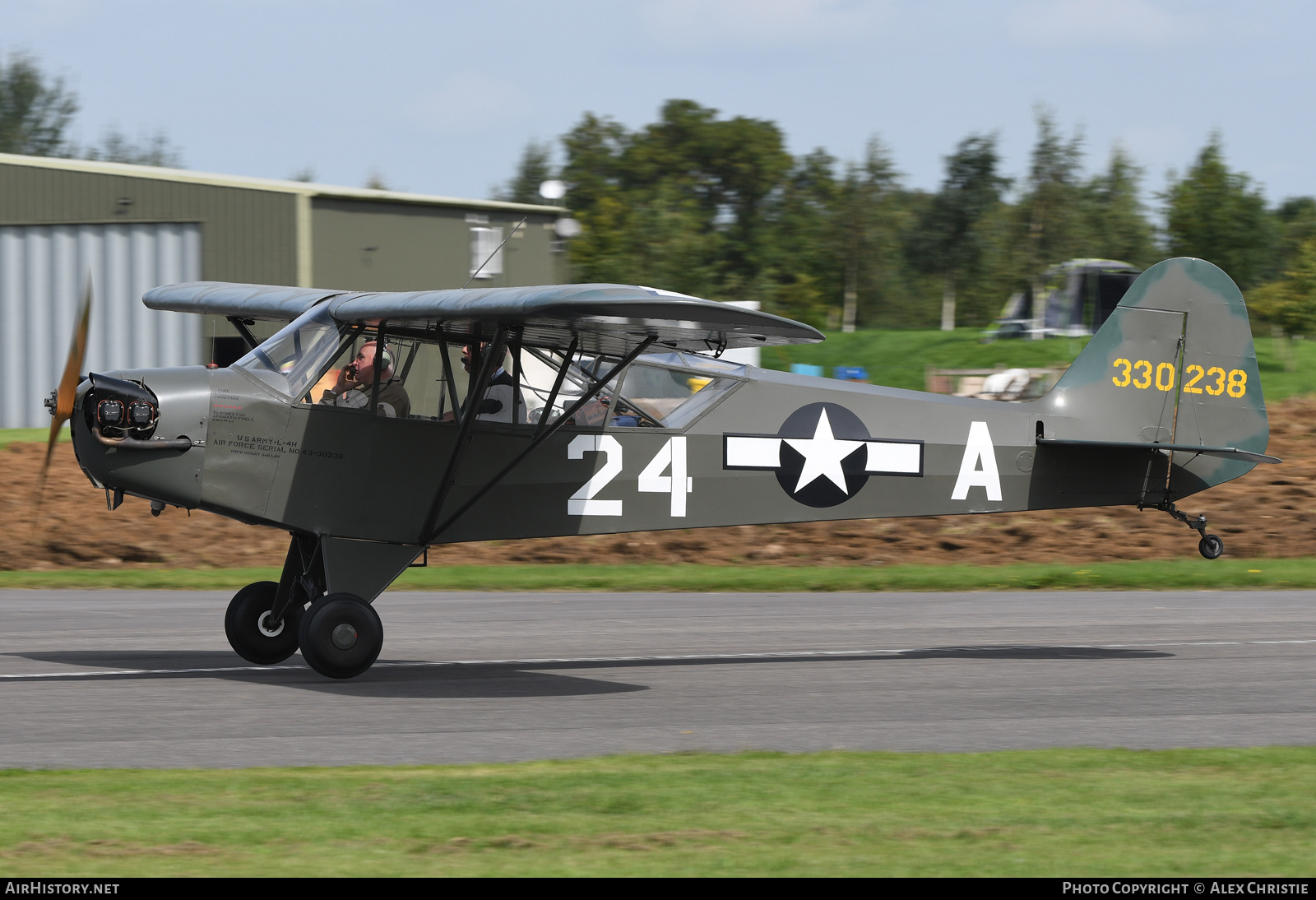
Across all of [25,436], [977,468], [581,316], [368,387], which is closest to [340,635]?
[368,387]

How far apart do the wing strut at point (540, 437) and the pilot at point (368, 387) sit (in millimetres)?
604

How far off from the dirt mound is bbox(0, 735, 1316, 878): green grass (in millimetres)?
12481

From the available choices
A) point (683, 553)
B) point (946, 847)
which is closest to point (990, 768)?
point (946, 847)

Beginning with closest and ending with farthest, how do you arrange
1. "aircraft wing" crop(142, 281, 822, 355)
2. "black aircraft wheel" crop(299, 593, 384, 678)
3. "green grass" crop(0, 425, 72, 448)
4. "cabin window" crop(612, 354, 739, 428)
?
"aircraft wing" crop(142, 281, 822, 355) → "black aircraft wheel" crop(299, 593, 384, 678) → "cabin window" crop(612, 354, 739, 428) → "green grass" crop(0, 425, 72, 448)

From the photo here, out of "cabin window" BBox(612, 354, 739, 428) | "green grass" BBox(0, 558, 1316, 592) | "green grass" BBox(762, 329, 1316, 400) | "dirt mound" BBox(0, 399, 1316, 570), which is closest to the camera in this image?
"cabin window" BBox(612, 354, 739, 428)

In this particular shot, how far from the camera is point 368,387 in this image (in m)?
9.58

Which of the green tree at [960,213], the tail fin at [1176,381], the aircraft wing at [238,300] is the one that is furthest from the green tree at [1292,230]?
the aircraft wing at [238,300]

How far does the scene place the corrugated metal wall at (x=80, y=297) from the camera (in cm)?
2820

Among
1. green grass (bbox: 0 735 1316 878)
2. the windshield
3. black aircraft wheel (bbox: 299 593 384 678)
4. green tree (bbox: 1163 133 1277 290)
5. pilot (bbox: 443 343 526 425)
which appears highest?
green tree (bbox: 1163 133 1277 290)

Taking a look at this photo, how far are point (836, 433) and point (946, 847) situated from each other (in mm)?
5528

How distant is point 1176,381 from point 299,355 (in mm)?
7153

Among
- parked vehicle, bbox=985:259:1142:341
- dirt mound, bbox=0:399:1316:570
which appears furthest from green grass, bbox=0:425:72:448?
parked vehicle, bbox=985:259:1142:341

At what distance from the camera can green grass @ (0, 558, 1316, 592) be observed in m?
16.6

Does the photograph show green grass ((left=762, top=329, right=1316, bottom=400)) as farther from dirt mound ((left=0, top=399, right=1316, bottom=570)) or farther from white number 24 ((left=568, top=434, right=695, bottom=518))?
white number 24 ((left=568, top=434, right=695, bottom=518))
